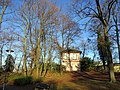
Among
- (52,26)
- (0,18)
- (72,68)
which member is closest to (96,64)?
(72,68)

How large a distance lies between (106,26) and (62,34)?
18076 mm

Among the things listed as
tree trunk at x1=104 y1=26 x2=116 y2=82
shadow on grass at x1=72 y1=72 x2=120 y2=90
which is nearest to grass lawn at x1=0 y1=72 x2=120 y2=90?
shadow on grass at x1=72 y1=72 x2=120 y2=90

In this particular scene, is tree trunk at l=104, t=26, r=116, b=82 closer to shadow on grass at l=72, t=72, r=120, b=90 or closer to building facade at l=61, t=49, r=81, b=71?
shadow on grass at l=72, t=72, r=120, b=90

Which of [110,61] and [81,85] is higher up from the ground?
[110,61]

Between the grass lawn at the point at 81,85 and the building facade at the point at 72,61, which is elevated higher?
the building facade at the point at 72,61

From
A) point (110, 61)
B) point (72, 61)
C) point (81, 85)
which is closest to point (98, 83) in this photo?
point (81, 85)

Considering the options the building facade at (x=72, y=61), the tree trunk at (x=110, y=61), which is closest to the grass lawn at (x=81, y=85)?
the tree trunk at (x=110, y=61)

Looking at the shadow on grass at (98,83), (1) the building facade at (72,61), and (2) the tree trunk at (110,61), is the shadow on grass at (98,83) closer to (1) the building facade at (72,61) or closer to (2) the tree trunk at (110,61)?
(2) the tree trunk at (110,61)

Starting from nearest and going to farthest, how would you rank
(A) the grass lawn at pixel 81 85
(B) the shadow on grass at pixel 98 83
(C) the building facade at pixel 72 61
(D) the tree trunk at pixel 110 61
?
(B) the shadow on grass at pixel 98 83, (A) the grass lawn at pixel 81 85, (D) the tree trunk at pixel 110 61, (C) the building facade at pixel 72 61

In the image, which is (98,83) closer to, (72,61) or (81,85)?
(81,85)

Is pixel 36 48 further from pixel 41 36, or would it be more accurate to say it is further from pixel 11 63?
pixel 11 63

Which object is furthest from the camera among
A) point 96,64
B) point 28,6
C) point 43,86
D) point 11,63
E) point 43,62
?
point 96,64

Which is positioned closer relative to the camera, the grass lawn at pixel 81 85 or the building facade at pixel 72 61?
the grass lawn at pixel 81 85

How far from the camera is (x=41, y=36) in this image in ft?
120
